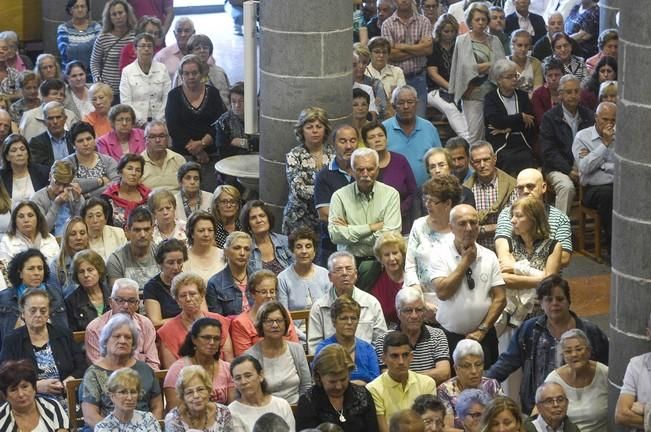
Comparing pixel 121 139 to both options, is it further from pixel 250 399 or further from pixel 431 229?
pixel 250 399

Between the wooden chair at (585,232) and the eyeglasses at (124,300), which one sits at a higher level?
the eyeglasses at (124,300)

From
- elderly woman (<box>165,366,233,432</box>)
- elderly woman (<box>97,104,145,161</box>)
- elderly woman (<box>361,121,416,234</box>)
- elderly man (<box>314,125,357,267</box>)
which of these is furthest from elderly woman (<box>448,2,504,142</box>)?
elderly woman (<box>165,366,233,432</box>)

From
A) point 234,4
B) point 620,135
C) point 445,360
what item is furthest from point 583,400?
point 234,4

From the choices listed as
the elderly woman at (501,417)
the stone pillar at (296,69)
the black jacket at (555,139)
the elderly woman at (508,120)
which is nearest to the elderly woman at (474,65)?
the elderly woman at (508,120)

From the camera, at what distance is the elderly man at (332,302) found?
10703 mm

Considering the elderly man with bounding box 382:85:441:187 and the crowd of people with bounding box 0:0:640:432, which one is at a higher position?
the elderly man with bounding box 382:85:441:187

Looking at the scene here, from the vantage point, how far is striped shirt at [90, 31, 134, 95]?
1528cm

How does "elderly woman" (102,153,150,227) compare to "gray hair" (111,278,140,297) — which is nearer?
"gray hair" (111,278,140,297)

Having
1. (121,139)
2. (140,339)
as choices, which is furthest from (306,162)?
(140,339)

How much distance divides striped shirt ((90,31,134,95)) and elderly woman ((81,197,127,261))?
376cm

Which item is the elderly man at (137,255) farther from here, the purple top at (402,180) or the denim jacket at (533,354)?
the denim jacket at (533,354)

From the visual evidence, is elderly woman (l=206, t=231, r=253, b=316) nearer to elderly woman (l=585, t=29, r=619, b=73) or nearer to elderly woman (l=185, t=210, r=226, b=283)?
elderly woman (l=185, t=210, r=226, b=283)

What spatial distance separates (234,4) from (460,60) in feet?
23.4

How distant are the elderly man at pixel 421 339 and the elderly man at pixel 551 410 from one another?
81 cm
